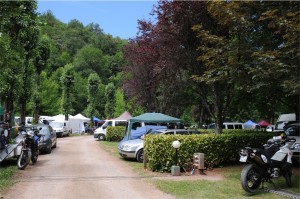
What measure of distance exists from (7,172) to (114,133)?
675 inches

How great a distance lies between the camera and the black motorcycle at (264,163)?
8289 millimetres

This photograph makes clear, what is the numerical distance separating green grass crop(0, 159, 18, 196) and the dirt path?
0.25 m

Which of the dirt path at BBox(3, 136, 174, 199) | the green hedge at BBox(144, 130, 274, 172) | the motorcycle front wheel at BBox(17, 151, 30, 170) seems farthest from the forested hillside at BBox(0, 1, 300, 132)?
the dirt path at BBox(3, 136, 174, 199)

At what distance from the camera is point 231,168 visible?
12547 mm

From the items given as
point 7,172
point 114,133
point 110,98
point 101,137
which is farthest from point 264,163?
point 110,98

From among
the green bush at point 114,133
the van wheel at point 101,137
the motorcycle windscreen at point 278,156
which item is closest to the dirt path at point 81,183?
the motorcycle windscreen at point 278,156

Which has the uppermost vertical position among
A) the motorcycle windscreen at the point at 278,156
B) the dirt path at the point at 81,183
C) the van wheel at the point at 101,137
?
the van wheel at the point at 101,137

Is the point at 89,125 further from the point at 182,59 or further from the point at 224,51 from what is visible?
the point at 224,51

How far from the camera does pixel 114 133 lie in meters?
28.0

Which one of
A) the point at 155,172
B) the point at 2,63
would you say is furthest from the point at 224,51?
the point at 2,63

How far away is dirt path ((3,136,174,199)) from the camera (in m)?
8.21

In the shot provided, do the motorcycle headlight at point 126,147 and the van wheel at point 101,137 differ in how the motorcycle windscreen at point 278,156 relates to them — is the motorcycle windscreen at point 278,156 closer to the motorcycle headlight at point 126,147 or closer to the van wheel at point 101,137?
the motorcycle headlight at point 126,147

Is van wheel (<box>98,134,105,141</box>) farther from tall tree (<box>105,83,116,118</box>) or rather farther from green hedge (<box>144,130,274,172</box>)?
tall tree (<box>105,83,116,118</box>)

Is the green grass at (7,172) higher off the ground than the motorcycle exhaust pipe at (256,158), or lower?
lower
